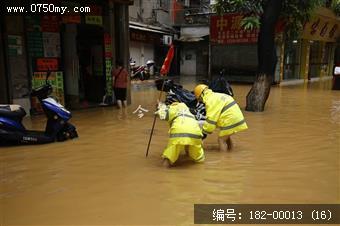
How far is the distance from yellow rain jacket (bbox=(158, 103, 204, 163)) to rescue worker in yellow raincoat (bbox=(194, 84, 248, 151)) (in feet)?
1.52

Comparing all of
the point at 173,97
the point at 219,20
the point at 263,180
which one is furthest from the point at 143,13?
the point at 263,180

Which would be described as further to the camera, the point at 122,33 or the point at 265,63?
the point at 122,33

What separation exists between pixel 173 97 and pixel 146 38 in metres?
15.8

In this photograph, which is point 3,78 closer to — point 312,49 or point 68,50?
point 68,50

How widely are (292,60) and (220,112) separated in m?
17.2

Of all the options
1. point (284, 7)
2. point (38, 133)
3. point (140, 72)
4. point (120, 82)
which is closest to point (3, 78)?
point (38, 133)

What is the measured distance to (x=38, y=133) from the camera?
6.37 m

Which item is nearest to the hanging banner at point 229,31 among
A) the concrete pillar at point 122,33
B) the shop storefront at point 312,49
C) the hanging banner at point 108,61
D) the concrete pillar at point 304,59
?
the shop storefront at point 312,49

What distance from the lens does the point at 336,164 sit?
505 centimetres

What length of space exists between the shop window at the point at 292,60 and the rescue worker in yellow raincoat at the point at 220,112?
15520 mm

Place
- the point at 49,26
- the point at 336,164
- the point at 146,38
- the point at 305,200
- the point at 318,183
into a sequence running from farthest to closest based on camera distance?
the point at 146,38
the point at 49,26
the point at 336,164
the point at 318,183
the point at 305,200

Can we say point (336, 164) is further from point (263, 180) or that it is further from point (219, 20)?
point (219, 20)

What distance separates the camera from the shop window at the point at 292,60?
798 inches

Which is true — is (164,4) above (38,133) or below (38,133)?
above
